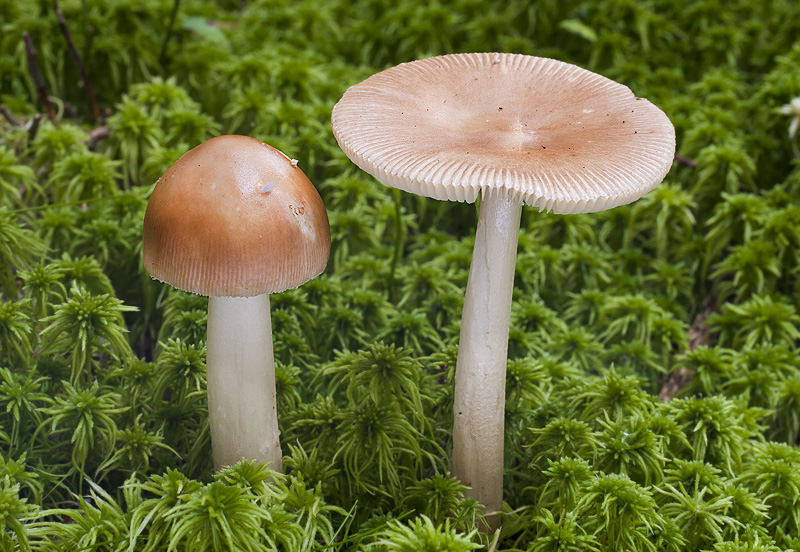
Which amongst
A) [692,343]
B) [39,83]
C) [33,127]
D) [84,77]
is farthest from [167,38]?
[692,343]

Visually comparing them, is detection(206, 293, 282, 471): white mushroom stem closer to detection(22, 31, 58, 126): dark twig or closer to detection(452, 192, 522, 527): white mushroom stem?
detection(452, 192, 522, 527): white mushroom stem

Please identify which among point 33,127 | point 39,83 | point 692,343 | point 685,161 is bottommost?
point 692,343

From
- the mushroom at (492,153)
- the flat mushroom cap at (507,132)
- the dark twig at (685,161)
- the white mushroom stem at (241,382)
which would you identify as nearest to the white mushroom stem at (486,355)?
the mushroom at (492,153)

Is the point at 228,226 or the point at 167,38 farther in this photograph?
the point at 167,38

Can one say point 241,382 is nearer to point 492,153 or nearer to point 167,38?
point 492,153

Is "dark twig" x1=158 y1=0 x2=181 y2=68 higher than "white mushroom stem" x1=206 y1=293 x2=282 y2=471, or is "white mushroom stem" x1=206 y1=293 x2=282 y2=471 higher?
"dark twig" x1=158 y1=0 x2=181 y2=68

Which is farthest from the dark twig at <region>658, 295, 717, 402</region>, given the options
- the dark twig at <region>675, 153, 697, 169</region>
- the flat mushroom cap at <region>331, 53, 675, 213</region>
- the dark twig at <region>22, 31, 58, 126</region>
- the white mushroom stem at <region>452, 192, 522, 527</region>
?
the dark twig at <region>22, 31, 58, 126</region>

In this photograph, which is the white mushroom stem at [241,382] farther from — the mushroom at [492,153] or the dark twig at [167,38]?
the dark twig at [167,38]
